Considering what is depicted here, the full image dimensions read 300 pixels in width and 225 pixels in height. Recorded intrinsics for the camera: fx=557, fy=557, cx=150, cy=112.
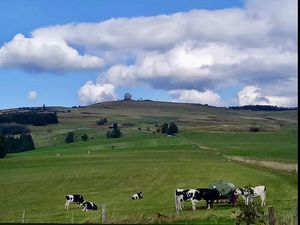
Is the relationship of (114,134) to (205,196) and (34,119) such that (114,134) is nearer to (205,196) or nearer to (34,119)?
(34,119)

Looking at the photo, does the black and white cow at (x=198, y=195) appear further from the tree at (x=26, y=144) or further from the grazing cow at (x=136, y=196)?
the tree at (x=26, y=144)

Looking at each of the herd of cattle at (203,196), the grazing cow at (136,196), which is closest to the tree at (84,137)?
the grazing cow at (136,196)

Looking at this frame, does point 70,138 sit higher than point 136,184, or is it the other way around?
point 70,138

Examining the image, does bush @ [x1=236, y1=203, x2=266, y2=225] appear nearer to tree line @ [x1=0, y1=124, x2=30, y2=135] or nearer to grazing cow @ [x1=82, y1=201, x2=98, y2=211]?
grazing cow @ [x1=82, y1=201, x2=98, y2=211]

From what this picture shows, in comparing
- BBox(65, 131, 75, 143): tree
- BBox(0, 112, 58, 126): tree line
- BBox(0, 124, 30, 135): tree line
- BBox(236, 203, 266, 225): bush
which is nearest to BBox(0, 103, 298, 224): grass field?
BBox(236, 203, 266, 225): bush

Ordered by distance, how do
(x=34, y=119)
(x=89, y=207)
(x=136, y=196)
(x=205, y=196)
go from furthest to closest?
1. (x=34, y=119)
2. (x=136, y=196)
3. (x=89, y=207)
4. (x=205, y=196)

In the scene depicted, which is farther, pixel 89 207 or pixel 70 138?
pixel 70 138

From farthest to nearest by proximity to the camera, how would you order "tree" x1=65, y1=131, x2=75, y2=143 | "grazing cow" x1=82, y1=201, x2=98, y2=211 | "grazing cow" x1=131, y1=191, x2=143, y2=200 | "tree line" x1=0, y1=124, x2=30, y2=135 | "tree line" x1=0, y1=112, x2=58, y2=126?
"tree line" x1=0, y1=112, x2=58, y2=126 → "tree line" x1=0, y1=124, x2=30, y2=135 → "tree" x1=65, y1=131, x2=75, y2=143 → "grazing cow" x1=131, y1=191, x2=143, y2=200 → "grazing cow" x1=82, y1=201, x2=98, y2=211

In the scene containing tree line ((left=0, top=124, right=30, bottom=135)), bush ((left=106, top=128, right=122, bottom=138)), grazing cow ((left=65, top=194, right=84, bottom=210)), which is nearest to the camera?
grazing cow ((left=65, top=194, right=84, bottom=210))

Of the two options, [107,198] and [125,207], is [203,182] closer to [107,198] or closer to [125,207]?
[107,198]

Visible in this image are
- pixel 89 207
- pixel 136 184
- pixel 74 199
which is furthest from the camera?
pixel 136 184

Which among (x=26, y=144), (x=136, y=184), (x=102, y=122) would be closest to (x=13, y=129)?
(x=102, y=122)

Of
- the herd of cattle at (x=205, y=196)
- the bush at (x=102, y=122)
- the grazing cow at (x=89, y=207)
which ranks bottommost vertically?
the grazing cow at (x=89, y=207)

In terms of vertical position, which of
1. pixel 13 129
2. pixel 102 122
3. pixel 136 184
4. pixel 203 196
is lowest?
pixel 136 184
